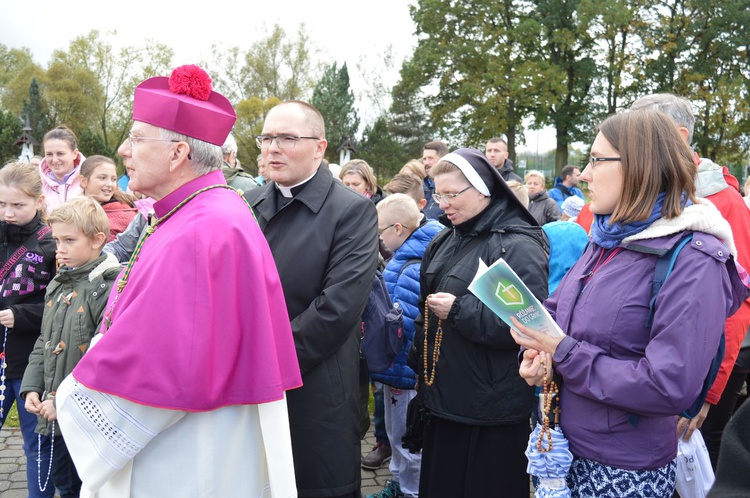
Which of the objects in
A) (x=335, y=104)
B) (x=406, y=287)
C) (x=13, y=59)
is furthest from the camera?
(x=13, y=59)

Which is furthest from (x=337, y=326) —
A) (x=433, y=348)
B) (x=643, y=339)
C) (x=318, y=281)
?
(x=643, y=339)

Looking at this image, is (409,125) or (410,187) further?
(409,125)

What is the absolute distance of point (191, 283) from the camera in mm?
1970

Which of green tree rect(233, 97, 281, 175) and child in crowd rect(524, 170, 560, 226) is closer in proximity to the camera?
child in crowd rect(524, 170, 560, 226)

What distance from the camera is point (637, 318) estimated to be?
218 centimetres

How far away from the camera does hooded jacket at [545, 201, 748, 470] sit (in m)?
2.06

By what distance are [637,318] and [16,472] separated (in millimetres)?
4669

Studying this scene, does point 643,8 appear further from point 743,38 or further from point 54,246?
point 54,246

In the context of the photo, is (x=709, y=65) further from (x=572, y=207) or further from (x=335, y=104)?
(x=572, y=207)

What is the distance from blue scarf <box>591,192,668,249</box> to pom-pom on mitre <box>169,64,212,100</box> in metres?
1.56

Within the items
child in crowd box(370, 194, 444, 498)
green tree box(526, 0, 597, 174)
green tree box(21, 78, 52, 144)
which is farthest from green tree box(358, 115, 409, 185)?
child in crowd box(370, 194, 444, 498)

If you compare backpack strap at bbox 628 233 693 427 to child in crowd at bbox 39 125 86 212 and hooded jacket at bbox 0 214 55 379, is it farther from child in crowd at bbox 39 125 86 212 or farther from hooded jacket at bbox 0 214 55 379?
child in crowd at bbox 39 125 86 212

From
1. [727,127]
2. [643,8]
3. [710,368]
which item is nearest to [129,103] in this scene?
[643,8]

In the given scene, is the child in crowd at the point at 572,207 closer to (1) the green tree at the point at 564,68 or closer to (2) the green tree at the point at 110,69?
(1) the green tree at the point at 564,68
